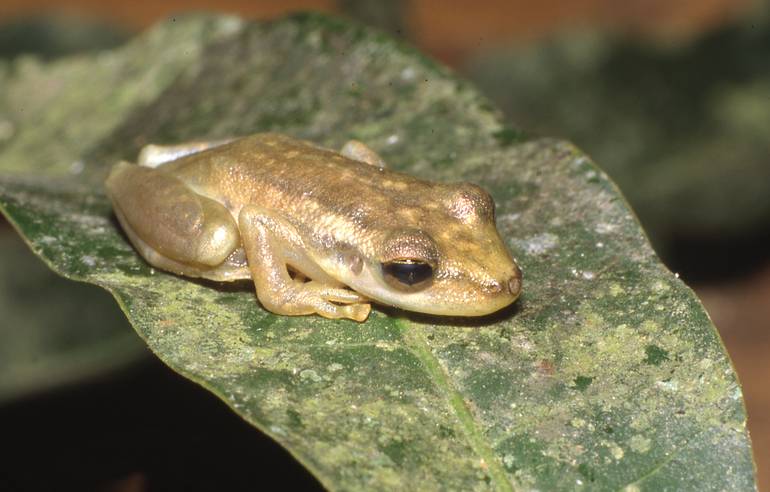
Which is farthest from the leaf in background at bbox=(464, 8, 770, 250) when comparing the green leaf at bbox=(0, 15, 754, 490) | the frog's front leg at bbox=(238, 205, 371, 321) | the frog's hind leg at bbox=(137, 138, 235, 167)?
the frog's front leg at bbox=(238, 205, 371, 321)

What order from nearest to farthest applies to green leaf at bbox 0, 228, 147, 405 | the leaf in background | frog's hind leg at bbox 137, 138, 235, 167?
frog's hind leg at bbox 137, 138, 235, 167 < green leaf at bbox 0, 228, 147, 405 < the leaf in background

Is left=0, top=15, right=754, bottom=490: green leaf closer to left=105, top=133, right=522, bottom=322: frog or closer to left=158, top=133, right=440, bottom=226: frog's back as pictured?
left=105, top=133, right=522, bottom=322: frog

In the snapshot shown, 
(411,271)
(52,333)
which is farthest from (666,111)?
(52,333)

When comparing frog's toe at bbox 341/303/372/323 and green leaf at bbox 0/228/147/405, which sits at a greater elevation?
frog's toe at bbox 341/303/372/323

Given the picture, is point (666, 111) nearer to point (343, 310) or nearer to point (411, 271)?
point (411, 271)

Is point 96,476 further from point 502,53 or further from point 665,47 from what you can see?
point 665,47

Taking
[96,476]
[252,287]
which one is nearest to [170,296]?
[252,287]
